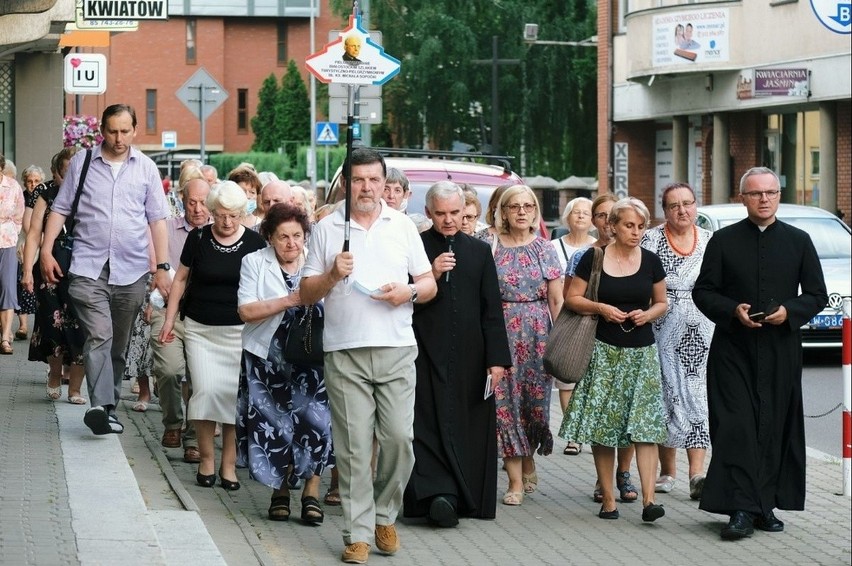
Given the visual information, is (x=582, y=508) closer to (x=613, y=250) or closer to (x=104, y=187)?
(x=613, y=250)

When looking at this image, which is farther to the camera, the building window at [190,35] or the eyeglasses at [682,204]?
the building window at [190,35]

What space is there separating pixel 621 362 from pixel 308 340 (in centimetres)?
180

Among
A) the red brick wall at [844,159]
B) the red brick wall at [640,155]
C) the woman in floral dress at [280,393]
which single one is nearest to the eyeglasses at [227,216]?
the woman in floral dress at [280,393]

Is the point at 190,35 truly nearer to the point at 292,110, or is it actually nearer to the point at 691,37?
the point at 292,110

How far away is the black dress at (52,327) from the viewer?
12.6 m

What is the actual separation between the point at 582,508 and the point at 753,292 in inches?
65.6

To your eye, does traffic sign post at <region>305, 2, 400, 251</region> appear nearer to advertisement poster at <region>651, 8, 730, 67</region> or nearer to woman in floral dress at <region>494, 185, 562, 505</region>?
woman in floral dress at <region>494, 185, 562, 505</region>

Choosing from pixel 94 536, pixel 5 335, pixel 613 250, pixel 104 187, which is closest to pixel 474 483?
pixel 613 250

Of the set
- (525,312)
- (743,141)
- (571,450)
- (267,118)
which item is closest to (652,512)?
(525,312)

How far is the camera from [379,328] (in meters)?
8.23

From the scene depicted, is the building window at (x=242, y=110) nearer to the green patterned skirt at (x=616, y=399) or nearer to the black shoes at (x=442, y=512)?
the green patterned skirt at (x=616, y=399)

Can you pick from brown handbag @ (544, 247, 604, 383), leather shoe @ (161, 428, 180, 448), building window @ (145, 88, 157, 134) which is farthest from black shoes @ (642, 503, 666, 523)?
building window @ (145, 88, 157, 134)

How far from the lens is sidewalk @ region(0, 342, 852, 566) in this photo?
7.99 meters

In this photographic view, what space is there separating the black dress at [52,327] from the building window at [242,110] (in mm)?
87722
